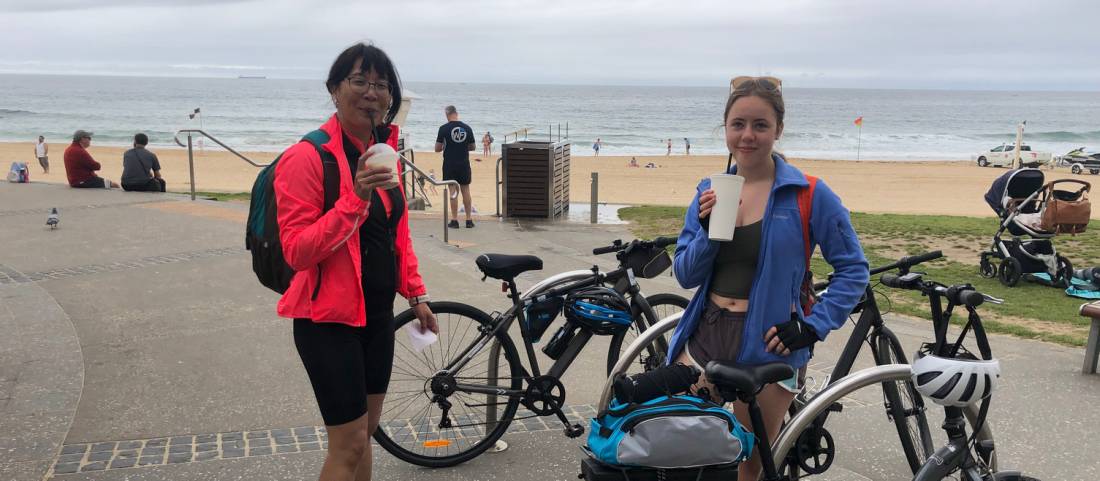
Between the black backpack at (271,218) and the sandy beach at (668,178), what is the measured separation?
13764mm

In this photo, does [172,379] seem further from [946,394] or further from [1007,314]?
[1007,314]

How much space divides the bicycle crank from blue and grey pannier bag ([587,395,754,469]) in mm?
837

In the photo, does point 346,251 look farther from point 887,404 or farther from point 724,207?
point 887,404

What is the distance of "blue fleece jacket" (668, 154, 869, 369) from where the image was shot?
8.46 feet

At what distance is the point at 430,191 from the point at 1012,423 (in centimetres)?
1641

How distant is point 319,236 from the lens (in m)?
2.37

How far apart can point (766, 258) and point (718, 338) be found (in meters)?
0.33

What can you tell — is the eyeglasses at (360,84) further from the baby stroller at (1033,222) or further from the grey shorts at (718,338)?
the baby stroller at (1033,222)

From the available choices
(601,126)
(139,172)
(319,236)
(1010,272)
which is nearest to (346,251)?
(319,236)

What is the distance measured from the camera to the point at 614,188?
1016 inches

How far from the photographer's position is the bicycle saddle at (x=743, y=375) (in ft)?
7.72

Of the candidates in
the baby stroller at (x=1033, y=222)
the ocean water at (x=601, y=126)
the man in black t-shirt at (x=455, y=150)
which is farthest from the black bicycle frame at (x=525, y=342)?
the ocean water at (x=601, y=126)

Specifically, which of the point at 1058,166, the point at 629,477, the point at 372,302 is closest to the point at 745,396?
the point at 629,477

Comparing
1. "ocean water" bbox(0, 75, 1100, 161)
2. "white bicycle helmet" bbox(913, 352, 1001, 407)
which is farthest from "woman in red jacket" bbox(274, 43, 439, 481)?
"ocean water" bbox(0, 75, 1100, 161)
